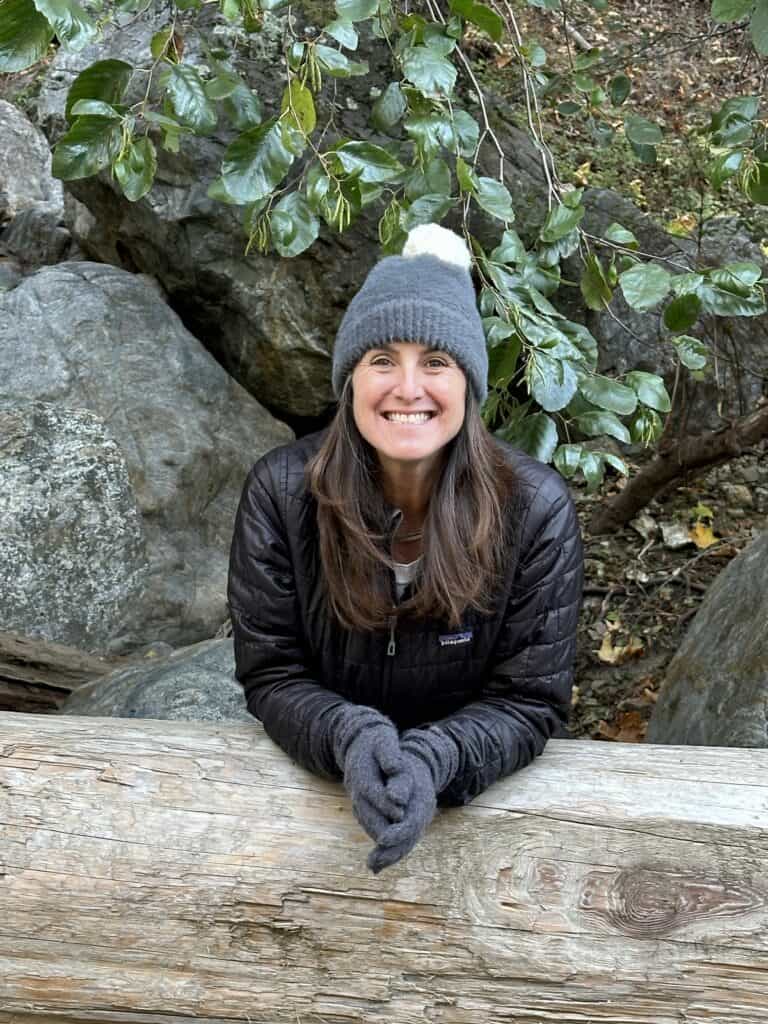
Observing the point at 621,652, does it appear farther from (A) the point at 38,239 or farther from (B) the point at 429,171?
(A) the point at 38,239

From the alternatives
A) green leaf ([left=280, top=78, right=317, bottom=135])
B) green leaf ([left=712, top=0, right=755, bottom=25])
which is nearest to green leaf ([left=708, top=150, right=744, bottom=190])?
green leaf ([left=712, top=0, right=755, bottom=25])

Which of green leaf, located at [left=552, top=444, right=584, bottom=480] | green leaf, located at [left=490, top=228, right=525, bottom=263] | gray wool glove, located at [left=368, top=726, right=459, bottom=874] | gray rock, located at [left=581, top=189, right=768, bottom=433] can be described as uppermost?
green leaf, located at [left=490, top=228, right=525, bottom=263]

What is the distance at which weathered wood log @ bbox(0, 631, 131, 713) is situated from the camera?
156 inches

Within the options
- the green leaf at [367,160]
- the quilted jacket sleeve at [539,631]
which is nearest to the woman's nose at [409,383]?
the quilted jacket sleeve at [539,631]

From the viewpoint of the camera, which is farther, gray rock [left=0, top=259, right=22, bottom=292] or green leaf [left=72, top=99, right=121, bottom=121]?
gray rock [left=0, top=259, right=22, bottom=292]

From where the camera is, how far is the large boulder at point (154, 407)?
472 centimetres

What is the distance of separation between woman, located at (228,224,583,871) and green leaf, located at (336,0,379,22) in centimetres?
49

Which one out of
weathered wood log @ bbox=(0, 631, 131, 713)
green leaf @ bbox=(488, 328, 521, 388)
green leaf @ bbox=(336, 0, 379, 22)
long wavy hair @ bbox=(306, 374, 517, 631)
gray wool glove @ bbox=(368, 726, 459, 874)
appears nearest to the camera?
gray wool glove @ bbox=(368, 726, 459, 874)

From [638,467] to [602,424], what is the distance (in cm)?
258

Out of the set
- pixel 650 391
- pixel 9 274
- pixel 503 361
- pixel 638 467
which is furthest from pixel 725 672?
pixel 9 274

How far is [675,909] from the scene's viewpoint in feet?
7.01

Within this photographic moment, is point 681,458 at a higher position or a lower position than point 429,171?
lower

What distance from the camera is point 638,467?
210 inches

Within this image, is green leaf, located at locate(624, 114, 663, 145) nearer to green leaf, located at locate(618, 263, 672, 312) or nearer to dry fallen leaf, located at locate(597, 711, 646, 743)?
green leaf, located at locate(618, 263, 672, 312)
